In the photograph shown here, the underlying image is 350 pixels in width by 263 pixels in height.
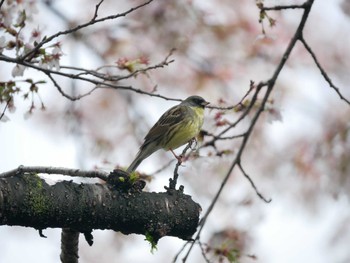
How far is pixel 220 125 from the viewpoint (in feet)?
19.6

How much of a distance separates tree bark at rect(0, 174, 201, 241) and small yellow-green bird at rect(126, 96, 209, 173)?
8.29ft

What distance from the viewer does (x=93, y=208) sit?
3.71m

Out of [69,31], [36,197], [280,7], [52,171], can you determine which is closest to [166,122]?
[280,7]

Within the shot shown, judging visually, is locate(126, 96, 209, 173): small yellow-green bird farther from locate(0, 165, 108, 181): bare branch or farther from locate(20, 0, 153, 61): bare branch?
locate(0, 165, 108, 181): bare branch

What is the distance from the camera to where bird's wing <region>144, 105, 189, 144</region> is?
687 centimetres

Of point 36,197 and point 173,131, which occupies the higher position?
point 173,131

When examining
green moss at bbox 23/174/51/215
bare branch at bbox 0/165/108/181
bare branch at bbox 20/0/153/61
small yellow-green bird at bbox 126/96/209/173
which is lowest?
green moss at bbox 23/174/51/215

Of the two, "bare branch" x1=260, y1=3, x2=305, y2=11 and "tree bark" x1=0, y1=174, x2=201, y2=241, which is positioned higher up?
"bare branch" x1=260, y1=3, x2=305, y2=11

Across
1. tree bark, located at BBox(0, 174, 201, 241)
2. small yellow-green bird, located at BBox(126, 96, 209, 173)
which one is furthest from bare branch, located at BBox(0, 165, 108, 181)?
small yellow-green bird, located at BBox(126, 96, 209, 173)

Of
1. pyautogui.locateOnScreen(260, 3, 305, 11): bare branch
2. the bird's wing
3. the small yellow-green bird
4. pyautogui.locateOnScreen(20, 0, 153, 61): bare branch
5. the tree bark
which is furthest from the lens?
the bird's wing

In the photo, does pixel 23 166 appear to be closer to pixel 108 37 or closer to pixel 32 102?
pixel 32 102

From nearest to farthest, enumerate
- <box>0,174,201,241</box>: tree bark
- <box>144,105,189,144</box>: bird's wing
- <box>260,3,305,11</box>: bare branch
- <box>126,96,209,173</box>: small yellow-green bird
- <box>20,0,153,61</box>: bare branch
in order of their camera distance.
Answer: <box>0,174,201,241</box>: tree bark, <box>20,0,153,61</box>: bare branch, <box>260,3,305,11</box>: bare branch, <box>126,96,209,173</box>: small yellow-green bird, <box>144,105,189,144</box>: bird's wing

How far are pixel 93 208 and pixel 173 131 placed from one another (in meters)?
3.21

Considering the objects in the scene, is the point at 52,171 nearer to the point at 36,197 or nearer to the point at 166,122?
the point at 36,197
